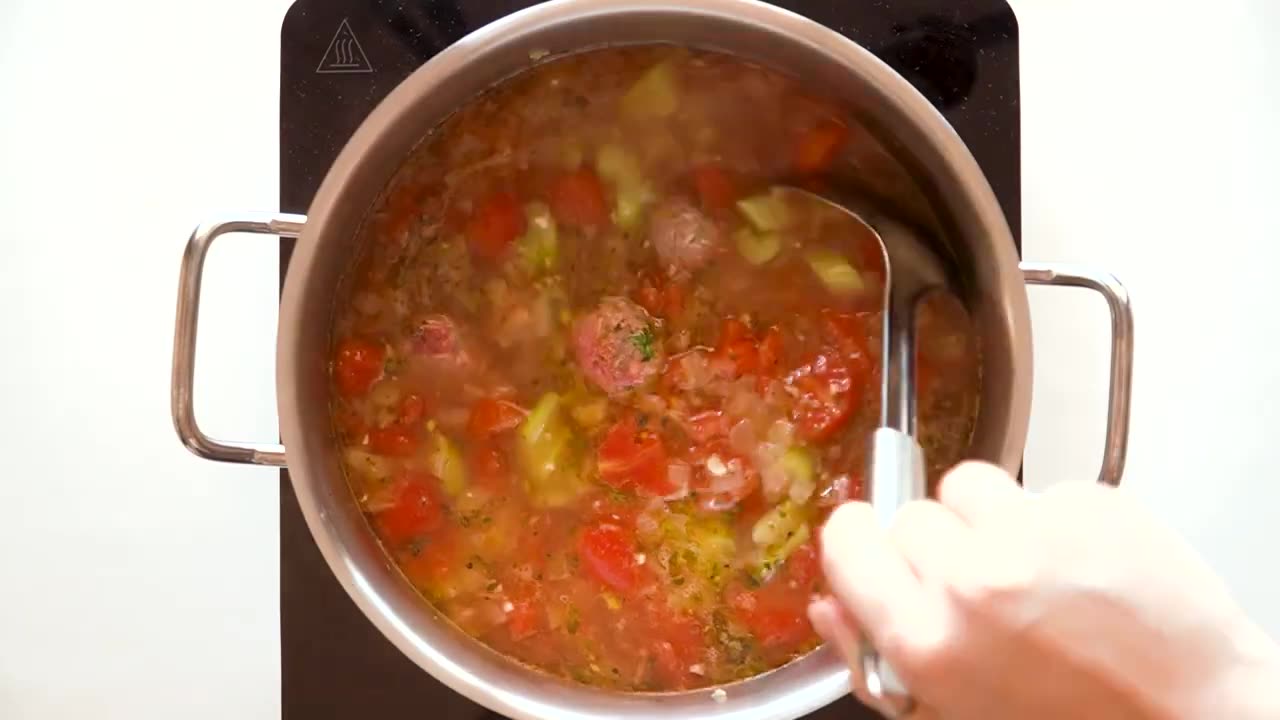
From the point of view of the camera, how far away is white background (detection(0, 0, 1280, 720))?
1155 millimetres

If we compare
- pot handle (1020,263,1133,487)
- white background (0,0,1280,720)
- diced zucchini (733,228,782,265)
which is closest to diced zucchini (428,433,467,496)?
white background (0,0,1280,720)

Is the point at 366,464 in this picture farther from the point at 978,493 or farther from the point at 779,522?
the point at 978,493

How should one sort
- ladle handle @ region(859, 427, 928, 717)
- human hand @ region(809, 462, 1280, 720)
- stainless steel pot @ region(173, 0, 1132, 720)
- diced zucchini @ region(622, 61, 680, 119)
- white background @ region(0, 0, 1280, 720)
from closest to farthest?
human hand @ region(809, 462, 1280, 720), ladle handle @ region(859, 427, 928, 717), stainless steel pot @ region(173, 0, 1132, 720), diced zucchini @ region(622, 61, 680, 119), white background @ region(0, 0, 1280, 720)

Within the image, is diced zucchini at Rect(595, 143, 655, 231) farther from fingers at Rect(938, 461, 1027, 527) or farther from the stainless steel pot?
fingers at Rect(938, 461, 1027, 527)

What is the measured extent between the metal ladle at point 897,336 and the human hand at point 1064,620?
0.43 ft

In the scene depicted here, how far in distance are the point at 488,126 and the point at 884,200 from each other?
1.36ft

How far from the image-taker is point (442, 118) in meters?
0.99

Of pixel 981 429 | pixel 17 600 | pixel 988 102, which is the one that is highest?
pixel 988 102

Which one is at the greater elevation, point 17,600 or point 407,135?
point 407,135

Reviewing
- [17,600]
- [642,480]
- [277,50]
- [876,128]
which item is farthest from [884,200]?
[17,600]

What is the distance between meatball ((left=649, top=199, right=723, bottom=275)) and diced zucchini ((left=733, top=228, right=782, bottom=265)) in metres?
0.02

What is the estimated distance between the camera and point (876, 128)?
0.99 m

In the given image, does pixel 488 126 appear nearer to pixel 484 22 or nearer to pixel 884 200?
pixel 484 22

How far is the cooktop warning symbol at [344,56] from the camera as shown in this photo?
3.57ft
